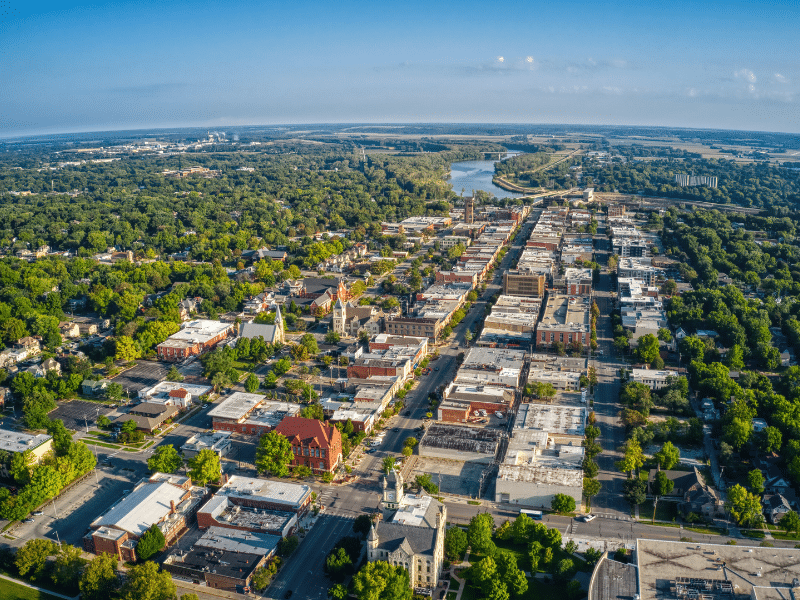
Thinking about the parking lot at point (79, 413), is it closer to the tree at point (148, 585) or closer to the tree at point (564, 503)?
the tree at point (148, 585)

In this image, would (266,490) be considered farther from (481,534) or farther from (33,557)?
(481,534)

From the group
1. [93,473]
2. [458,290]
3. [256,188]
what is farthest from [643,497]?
[256,188]

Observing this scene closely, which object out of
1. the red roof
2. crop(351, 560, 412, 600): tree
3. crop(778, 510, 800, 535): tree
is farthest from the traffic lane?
crop(778, 510, 800, 535): tree

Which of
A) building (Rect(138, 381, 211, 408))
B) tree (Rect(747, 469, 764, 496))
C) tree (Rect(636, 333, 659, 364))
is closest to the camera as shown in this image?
tree (Rect(747, 469, 764, 496))

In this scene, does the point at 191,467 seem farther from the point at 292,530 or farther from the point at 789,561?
the point at 789,561

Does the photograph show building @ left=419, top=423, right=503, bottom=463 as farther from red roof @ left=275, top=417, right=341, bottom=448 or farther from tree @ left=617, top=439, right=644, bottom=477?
tree @ left=617, top=439, right=644, bottom=477

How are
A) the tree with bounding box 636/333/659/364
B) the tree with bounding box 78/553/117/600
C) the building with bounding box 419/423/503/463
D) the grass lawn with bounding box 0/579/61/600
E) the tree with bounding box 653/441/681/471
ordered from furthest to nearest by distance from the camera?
the tree with bounding box 636/333/659/364, the building with bounding box 419/423/503/463, the tree with bounding box 653/441/681/471, the grass lawn with bounding box 0/579/61/600, the tree with bounding box 78/553/117/600

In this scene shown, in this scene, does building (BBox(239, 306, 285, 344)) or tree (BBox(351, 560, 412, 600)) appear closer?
tree (BBox(351, 560, 412, 600))
